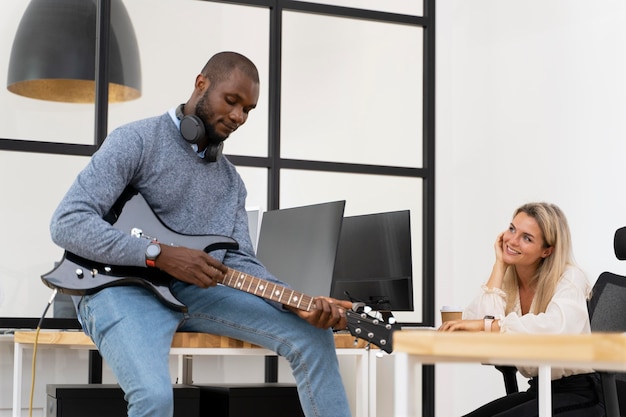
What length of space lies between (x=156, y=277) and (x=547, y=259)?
130 cm

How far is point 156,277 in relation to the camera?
2.30 metres

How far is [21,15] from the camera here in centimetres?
404

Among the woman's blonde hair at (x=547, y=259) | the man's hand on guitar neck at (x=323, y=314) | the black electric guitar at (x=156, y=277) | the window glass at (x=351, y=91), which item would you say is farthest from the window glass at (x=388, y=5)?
the man's hand on guitar neck at (x=323, y=314)

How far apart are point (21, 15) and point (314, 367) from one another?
2495mm

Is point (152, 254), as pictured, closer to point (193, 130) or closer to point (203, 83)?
point (193, 130)

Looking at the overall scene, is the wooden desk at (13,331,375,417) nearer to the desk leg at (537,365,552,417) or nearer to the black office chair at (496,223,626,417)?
the desk leg at (537,365,552,417)

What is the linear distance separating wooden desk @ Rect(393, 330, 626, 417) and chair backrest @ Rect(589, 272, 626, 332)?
1.88m

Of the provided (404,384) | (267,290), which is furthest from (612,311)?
(404,384)

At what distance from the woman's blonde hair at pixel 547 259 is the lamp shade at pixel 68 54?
6.66 feet

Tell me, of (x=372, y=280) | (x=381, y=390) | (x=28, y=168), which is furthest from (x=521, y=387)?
(x=28, y=168)

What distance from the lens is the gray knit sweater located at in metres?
2.23

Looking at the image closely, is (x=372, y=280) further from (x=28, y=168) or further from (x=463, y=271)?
(x=28, y=168)

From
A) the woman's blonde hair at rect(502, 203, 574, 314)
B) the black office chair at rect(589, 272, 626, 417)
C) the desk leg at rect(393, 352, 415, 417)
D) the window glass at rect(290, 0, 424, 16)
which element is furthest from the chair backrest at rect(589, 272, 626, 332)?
the window glass at rect(290, 0, 424, 16)

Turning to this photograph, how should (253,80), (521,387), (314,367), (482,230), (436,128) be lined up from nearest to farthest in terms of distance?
1. (314,367)
2. (253,80)
3. (521,387)
4. (482,230)
5. (436,128)
